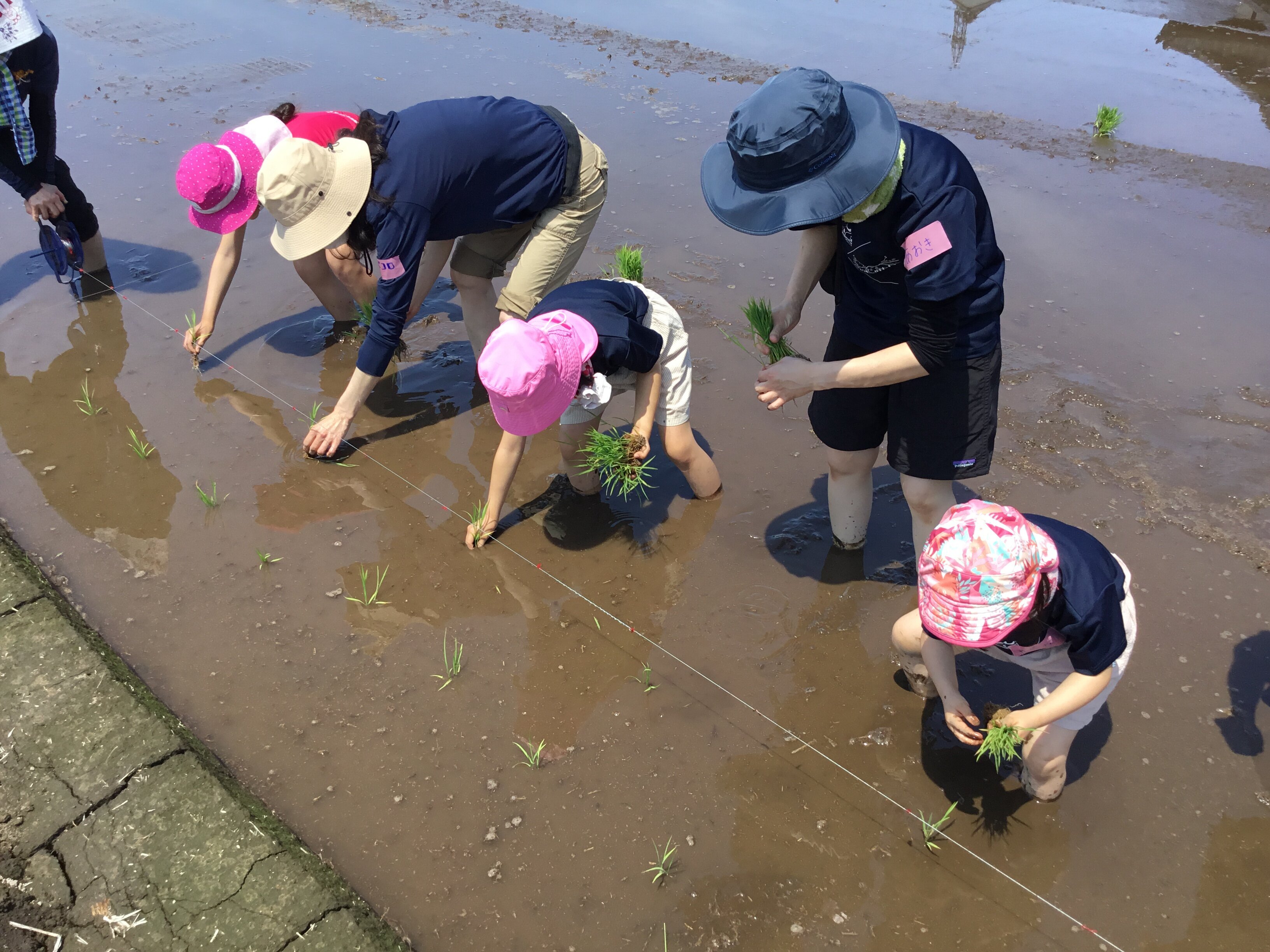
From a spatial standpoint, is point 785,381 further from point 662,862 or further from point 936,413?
point 662,862

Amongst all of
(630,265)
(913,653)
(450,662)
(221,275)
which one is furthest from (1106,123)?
(450,662)

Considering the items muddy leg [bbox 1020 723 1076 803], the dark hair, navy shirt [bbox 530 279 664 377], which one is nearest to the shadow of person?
muddy leg [bbox 1020 723 1076 803]

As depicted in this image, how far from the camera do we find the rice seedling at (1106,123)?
238 inches

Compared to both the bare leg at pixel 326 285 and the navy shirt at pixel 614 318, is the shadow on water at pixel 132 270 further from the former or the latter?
the navy shirt at pixel 614 318

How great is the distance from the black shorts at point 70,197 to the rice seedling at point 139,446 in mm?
1576

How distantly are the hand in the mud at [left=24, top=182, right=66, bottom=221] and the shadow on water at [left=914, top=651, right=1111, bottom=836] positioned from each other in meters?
4.53

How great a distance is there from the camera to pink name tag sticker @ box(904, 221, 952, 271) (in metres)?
2.08

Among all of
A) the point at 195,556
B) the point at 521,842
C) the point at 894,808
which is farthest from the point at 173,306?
the point at 894,808

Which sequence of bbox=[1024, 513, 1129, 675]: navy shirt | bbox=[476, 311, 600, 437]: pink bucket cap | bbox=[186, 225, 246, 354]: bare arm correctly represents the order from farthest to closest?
1. bbox=[186, 225, 246, 354]: bare arm
2. bbox=[476, 311, 600, 437]: pink bucket cap
3. bbox=[1024, 513, 1129, 675]: navy shirt

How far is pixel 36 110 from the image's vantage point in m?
4.34

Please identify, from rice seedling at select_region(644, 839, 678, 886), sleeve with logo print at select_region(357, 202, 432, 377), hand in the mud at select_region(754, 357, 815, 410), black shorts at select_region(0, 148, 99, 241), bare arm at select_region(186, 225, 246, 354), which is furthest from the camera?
black shorts at select_region(0, 148, 99, 241)

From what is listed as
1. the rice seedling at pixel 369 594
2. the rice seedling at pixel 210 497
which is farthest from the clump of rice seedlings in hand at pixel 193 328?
the rice seedling at pixel 369 594

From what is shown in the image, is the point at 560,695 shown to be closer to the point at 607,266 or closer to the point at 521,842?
the point at 521,842

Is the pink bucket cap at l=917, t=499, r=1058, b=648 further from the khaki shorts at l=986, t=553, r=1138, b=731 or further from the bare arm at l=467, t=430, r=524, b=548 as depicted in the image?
the bare arm at l=467, t=430, r=524, b=548
